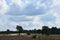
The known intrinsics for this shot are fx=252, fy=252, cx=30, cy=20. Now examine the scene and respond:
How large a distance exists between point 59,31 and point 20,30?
933 inches

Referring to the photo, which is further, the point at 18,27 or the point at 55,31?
the point at 55,31

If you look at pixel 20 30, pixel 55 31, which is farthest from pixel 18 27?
pixel 55 31

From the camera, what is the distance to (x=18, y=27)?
133m

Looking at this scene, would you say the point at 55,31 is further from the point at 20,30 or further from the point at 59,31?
the point at 20,30

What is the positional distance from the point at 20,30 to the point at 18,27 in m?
4.41

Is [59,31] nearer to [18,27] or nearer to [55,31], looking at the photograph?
[55,31]

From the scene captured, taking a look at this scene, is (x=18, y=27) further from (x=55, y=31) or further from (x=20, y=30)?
Answer: (x=55, y=31)

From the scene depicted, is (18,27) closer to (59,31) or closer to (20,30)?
(20,30)

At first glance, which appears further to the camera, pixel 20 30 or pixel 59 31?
pixel 59 31

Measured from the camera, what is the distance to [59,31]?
139875mm

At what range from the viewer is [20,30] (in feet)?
424

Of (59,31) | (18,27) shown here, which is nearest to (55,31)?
(59,31)

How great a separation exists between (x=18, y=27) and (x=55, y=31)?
73.7 ft
